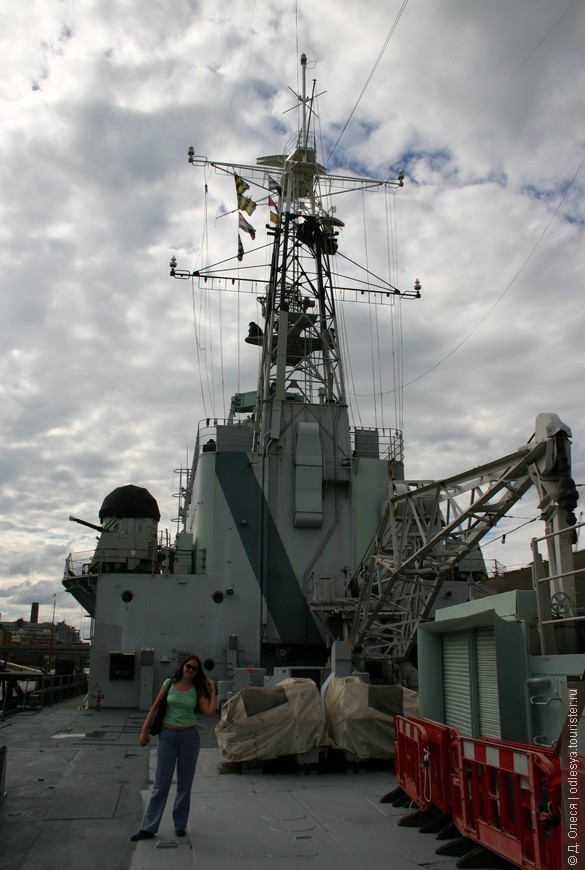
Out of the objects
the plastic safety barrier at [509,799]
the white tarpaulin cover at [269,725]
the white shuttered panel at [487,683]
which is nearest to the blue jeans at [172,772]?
the plastic safety barrier at [509,799]

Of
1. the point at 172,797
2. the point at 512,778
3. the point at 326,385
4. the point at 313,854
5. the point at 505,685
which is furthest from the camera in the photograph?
the point at 326,385

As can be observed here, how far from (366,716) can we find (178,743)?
13.8 feet

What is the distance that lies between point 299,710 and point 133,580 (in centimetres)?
1113

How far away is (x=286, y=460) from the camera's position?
68.9ft

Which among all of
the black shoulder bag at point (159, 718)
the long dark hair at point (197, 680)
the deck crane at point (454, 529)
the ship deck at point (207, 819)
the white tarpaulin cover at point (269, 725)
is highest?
the deck crane at point (454, 529)

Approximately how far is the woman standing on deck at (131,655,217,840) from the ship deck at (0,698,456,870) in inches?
7.7

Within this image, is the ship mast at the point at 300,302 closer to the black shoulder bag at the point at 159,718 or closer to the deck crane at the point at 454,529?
the deck crane at the point at 454,529

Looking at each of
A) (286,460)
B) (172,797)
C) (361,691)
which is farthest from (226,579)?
(172,797)

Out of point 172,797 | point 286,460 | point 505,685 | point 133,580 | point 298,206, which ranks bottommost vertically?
point 172,797

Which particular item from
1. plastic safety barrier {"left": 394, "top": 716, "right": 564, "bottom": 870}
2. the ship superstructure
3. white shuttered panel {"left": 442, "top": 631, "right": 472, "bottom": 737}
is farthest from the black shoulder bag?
the ship superstructure

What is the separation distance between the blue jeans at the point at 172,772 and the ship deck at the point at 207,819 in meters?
0.19

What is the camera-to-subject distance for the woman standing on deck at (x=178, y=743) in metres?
5.98

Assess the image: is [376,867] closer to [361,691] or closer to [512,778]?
[512,778]

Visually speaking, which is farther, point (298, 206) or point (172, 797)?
point (298, 206)
